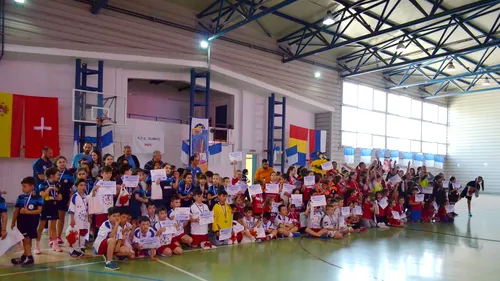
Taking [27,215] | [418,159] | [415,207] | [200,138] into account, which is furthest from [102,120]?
[418,159]

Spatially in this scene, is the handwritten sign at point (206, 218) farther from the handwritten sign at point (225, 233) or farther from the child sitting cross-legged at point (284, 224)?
the child sitting cross-legged at point (284, 224)

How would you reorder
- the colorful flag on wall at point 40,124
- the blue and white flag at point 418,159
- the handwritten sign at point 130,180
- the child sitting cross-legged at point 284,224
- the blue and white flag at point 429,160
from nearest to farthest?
the handwritten sign at point 130,180 < the child sitting cross-legged at point 284,224 < the colorful flag on wall at point 40,124 < the blue and white flag at point 418,159 < the blue and white flag at point 429,160

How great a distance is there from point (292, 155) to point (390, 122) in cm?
1056

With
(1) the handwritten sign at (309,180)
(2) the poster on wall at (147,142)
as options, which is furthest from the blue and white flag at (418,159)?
(1) the handwritten sign at (309,180)

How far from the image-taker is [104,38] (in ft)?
44.5

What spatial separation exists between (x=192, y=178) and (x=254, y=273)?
272 cm

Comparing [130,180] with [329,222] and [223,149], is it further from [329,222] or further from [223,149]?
[223,149]

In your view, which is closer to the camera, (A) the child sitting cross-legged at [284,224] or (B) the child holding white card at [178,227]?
(B) the child holding white card at [178,227]

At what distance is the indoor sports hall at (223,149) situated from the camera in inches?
241

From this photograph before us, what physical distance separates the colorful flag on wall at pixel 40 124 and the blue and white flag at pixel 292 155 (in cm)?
986

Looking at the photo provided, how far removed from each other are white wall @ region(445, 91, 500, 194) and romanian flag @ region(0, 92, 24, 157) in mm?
28010

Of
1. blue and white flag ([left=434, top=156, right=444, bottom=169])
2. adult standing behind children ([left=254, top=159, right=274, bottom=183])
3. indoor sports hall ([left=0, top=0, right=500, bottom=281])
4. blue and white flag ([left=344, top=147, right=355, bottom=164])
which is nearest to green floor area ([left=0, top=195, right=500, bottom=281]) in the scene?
indoor sports hall ([left=0, top=0, right=500, bottom=281])

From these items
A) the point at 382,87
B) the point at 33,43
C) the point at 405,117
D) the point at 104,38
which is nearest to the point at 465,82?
the point at 405,117

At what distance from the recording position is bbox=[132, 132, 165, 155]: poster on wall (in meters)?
13.6
